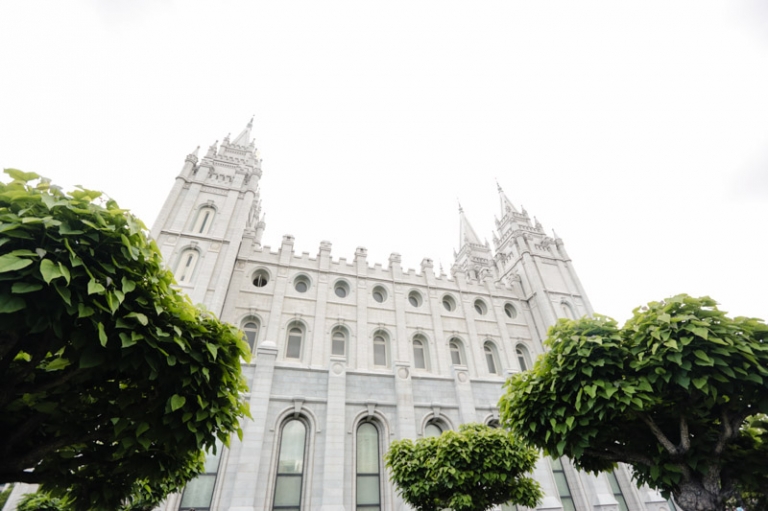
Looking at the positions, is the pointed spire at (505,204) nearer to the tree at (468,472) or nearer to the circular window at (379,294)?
the circular window at (379,294)

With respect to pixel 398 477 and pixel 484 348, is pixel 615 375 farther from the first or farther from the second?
pixel 484 348

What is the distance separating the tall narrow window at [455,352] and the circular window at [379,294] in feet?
17.9

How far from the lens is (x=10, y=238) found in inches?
145

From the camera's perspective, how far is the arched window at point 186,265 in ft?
63.5

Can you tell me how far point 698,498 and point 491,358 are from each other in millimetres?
17297

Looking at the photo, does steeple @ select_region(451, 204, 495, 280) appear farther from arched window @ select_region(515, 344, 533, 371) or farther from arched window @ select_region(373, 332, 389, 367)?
arched window @ select_region(373, 332, 389, 367)

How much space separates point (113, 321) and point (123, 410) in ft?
5.49

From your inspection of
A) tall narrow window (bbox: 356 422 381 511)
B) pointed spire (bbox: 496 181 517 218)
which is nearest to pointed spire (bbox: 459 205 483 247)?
pointed spire (bbox: 496 181 517 218)

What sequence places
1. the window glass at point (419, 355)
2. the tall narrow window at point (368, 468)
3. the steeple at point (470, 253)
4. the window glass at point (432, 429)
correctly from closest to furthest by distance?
the tall narrow window at point (368, 468) < the window glass at point (432, 429) < the window glass at point (419, 355) < the steeple at point (470, 253)

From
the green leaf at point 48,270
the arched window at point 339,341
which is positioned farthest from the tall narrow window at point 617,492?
the green leaf at point 48,270

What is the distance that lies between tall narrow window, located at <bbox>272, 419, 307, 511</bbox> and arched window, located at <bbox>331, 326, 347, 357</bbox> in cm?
470

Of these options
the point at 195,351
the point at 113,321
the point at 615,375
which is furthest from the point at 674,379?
the point at 113,321

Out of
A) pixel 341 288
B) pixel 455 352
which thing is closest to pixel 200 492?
pixel 341 288

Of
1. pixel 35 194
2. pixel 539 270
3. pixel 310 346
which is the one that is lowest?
pixel 35 194
